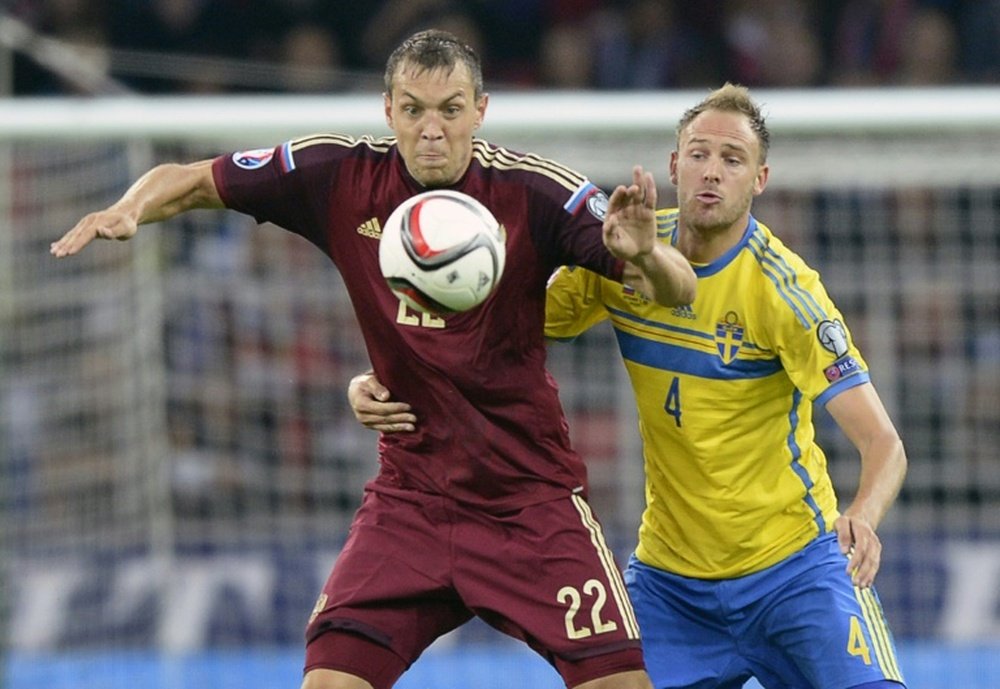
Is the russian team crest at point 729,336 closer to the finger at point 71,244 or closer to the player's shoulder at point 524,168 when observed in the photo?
the player's shoulder at point 524,168

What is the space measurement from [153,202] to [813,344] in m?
2.01

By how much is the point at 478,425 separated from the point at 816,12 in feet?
29.0

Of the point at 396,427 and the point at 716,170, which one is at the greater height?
the point at 716,170

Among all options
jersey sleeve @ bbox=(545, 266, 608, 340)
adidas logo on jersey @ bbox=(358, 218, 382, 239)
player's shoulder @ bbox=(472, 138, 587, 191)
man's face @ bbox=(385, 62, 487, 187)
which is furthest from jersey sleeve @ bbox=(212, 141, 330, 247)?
jersey sleeve @ bbox=(545, 266, 608, 340)

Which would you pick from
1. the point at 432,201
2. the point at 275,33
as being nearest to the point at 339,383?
the point at 275,33

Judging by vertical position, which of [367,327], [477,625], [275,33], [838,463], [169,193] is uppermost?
[275,33]

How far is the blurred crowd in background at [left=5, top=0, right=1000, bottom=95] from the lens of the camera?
13.2 m

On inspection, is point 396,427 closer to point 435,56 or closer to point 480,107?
point 480,107

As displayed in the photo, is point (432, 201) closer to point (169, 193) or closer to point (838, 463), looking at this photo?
point (169, 193)

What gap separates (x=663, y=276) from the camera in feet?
17.4

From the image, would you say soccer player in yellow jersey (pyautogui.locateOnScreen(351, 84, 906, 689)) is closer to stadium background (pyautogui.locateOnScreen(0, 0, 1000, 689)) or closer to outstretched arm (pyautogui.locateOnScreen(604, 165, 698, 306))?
outstretched arm (pyautogui.locateOnScreen(604, 165, 698, 306))

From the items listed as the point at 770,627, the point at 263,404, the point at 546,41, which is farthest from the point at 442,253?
the point at 546,41

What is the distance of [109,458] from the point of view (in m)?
9.91

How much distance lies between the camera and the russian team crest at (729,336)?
5828mm
